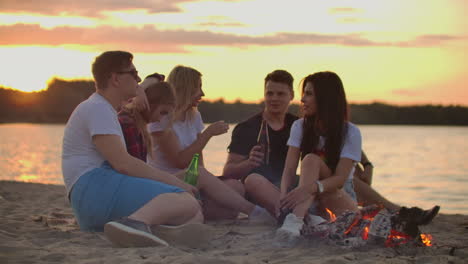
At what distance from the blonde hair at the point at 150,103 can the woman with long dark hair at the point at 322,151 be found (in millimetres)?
1073

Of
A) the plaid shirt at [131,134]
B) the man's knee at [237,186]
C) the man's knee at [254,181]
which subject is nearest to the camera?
the plaid shirt at [131,134]

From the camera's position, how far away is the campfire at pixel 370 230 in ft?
13.7

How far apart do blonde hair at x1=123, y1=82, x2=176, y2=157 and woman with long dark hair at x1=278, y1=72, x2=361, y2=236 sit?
107 centimetres


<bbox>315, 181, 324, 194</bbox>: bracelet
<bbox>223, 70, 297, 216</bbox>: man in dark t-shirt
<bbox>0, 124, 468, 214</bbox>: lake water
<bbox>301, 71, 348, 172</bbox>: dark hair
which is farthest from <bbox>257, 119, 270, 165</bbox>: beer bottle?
<bbox>0, 124, 468, 214</bbox>: lake water

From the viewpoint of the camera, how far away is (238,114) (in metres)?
26.0

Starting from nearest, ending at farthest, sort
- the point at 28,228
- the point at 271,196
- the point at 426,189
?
1. the point at 28,228
2. the point at 271,196
3. the point at 426,189

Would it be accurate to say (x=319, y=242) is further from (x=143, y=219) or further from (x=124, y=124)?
(x=124, y=124)

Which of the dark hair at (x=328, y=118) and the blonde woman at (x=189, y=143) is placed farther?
the blonde woman at (x=189, y=143)

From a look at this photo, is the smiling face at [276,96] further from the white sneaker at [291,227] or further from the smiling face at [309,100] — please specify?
the white sneaker at [291,227]

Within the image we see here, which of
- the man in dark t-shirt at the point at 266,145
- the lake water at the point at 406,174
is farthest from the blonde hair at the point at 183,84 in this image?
the lake water at the point at 406,174

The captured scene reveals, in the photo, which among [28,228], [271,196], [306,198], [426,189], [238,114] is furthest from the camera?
[238,114]

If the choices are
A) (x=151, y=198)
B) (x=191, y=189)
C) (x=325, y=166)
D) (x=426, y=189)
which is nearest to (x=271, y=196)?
(x=325, y=166)

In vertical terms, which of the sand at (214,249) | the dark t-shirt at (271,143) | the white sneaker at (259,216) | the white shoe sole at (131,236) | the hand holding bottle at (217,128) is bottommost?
the white sneaker at (259,216)

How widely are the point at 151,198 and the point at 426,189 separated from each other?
7.86 metres
